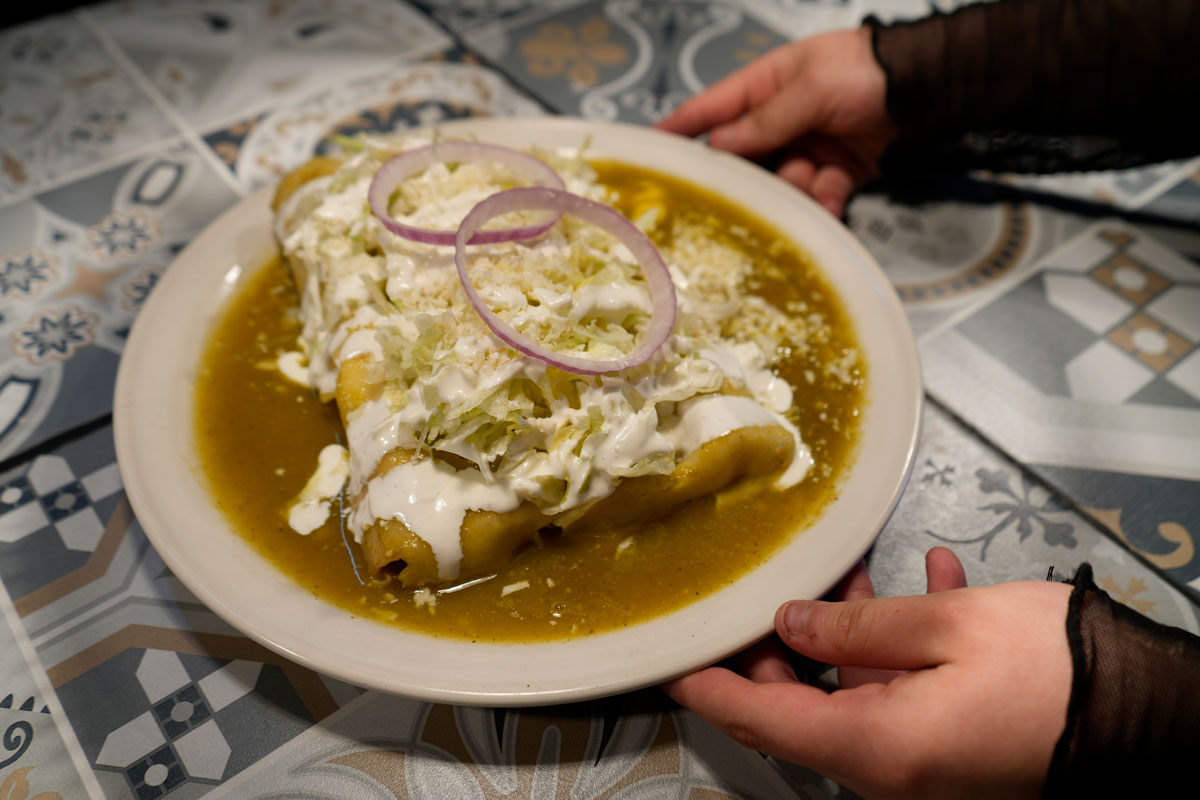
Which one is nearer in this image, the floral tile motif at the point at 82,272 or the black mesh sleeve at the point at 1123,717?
the black mesh sleeve at the point at 1123,717

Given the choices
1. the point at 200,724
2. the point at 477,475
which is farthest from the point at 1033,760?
the point at 200,724

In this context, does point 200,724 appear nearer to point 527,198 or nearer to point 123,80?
point 527,198

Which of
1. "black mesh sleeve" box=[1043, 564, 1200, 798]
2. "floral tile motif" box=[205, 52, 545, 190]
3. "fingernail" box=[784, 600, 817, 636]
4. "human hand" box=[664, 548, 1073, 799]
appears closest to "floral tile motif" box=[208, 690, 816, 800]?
"human hand" box=[664, 548, 1073, 799]

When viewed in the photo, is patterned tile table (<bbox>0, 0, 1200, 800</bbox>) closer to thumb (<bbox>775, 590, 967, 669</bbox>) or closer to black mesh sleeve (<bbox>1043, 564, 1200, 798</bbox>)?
thumb (<bbox>775, 590, 967, 669</bbox>)

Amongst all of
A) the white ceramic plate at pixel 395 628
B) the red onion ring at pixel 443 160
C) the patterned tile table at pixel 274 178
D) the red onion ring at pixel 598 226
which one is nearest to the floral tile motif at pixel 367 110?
the patterned tile table at pixel 274 178

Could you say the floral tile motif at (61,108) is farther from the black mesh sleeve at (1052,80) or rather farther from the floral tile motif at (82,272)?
the black mesh sleeve at (1052,80)

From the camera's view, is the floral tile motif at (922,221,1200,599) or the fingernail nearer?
the fingernail

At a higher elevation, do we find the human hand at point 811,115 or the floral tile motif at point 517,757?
the human hand at point 811,115

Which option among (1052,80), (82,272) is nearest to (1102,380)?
(1052,80)
